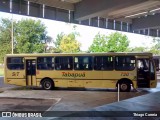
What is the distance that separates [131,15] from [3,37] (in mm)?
29426

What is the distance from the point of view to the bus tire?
18656 mm

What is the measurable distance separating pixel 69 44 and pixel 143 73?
39753 millimetres

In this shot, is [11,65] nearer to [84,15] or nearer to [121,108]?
[84,15]

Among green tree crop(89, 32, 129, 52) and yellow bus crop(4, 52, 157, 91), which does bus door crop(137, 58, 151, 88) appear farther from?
green tree crop(89, 32, 129, 52)

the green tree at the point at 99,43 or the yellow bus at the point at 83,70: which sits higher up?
the green tree at the point at 99,43

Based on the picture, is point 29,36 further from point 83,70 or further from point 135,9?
point 83,70

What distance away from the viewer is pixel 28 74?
19.0 m

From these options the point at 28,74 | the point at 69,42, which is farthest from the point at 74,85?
the point at 69,42

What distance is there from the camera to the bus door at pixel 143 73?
1745 centimetres

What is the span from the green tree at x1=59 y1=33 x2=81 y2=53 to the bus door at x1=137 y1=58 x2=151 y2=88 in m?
37.9

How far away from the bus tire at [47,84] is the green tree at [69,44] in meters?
36.5

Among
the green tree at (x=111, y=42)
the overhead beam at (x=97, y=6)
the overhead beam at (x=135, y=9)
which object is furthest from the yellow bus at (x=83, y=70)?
the green tree at (x=111, y=42)

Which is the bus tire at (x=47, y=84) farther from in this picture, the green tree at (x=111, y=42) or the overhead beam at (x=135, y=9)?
the green tree at (x=111, y=42)

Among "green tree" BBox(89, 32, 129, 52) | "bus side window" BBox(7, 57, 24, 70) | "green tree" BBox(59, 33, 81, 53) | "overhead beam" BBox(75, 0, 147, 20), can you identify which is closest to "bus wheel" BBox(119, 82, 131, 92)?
"overhead beam" BBox(75, 0, 147, 20)
